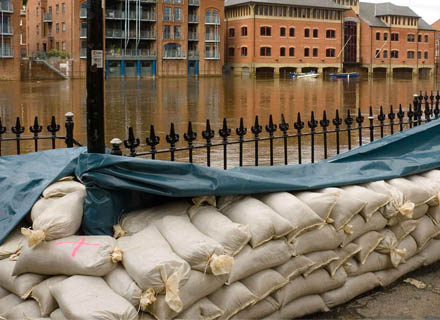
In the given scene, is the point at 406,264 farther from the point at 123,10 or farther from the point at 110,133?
the point at 123,10

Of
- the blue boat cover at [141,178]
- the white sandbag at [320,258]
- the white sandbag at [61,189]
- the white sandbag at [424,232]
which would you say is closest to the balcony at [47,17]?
the blue boat cover at [141,178]

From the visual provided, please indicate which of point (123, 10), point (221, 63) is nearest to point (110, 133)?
point (123, 10)

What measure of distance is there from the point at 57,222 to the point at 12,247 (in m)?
0.45

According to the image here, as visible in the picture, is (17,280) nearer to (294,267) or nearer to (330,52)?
(294,267)

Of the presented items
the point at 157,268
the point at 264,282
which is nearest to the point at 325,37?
the point at 264,282

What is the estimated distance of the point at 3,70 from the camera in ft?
176

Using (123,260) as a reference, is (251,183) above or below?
above

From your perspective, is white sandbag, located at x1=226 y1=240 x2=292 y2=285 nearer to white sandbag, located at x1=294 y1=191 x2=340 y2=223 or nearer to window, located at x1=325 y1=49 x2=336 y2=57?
white sandbag, located at x1=294 y1=191 x2=340 y2=223

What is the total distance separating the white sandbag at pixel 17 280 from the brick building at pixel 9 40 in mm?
53348

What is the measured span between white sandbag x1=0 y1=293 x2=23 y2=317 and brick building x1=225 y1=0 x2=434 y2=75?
67.4 m

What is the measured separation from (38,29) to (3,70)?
1795cm

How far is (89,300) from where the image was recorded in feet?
10.7

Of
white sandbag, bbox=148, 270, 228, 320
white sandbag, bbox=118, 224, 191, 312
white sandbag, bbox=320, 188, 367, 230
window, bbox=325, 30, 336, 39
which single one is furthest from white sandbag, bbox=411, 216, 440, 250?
window, bbox=325, 30, 336, 39

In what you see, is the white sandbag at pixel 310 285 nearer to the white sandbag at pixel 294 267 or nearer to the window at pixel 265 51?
the white sandbag at pixel 294 267
